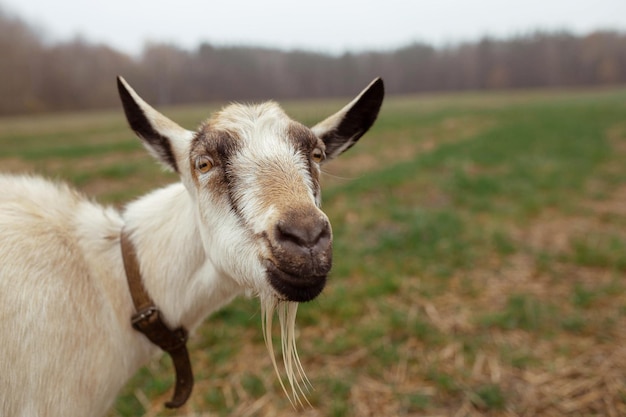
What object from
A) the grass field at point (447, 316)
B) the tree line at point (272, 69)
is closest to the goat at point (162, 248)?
the grass field at point (447, 316)

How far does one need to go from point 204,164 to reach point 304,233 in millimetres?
738

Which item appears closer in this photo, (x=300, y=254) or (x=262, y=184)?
(x=300, y=254)

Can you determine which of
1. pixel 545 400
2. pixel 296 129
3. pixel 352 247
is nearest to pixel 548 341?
pixel 545 400

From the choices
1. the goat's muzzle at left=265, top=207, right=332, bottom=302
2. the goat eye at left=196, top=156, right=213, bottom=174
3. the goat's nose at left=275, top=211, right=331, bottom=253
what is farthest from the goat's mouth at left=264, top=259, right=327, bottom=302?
the goat eye at left=196, top=156, right=213, bottom=174

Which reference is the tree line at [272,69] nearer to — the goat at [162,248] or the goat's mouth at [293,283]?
the goat at [162,248]

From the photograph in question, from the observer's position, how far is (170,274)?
2.35 meters

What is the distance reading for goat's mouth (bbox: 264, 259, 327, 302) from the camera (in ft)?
5.55

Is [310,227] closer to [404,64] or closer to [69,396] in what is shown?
[69,396]

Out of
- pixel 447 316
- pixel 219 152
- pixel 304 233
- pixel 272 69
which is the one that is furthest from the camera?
pixel 272 69

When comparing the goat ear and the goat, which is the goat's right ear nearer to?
the goat

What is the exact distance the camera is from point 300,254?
5.50ft

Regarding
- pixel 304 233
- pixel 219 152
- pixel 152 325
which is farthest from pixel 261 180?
pixel 152 325

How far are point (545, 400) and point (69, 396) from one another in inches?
140

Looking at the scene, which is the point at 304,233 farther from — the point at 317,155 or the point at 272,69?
the point at 272,69
